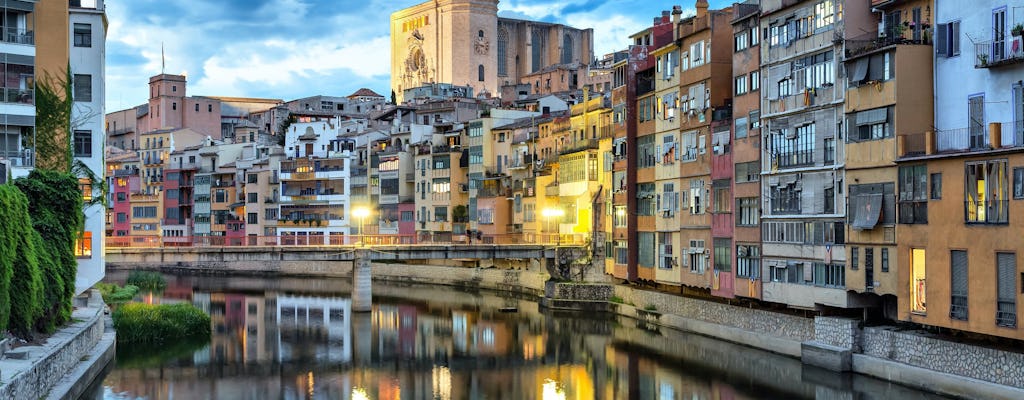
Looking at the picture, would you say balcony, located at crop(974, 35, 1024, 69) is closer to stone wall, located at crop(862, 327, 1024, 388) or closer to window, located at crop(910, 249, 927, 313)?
window, located at crop(910, 249, 927, 313)

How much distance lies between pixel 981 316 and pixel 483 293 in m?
43.5

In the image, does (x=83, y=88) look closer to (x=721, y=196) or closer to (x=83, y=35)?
(x=83, y=35)

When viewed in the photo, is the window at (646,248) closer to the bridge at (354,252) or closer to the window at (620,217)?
the window at (620,217)

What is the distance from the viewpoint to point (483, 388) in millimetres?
37688

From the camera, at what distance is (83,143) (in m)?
44.6

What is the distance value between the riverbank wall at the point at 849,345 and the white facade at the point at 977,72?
591 centimetres

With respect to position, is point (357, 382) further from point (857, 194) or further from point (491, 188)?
point (491, 188)

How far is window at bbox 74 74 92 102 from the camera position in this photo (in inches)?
1748

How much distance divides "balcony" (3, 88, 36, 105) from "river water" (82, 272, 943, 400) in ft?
32.2

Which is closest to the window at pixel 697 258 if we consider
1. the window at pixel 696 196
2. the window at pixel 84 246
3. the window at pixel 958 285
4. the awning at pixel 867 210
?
the window at pixel 696 196

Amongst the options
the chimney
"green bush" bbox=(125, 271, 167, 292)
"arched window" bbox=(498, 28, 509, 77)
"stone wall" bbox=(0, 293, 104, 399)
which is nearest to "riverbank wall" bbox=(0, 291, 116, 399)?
"stone wall" bbox=(0, 293, 104, 399)

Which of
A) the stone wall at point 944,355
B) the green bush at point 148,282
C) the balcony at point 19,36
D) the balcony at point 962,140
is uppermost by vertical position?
the balcony at point 19,36

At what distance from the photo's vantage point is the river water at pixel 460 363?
36.2 m

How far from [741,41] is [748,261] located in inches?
333
